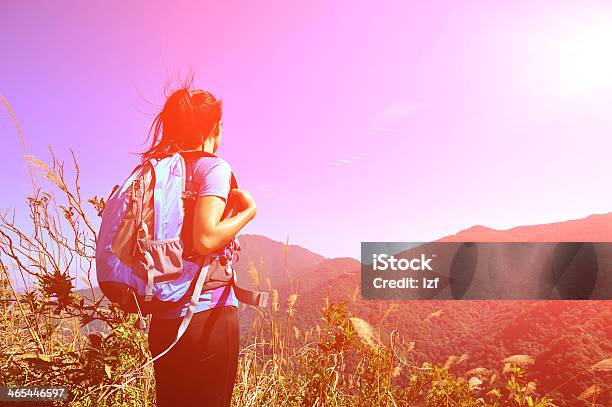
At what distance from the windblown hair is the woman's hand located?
26cm

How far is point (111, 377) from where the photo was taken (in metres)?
2.75

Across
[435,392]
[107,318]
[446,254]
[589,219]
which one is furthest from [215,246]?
[589,219]

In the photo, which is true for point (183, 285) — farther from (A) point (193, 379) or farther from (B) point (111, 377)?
(B) point (111, 377)

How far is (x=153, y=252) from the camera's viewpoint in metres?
1.53

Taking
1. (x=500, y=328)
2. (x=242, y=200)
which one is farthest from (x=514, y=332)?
(x=242, y=200)

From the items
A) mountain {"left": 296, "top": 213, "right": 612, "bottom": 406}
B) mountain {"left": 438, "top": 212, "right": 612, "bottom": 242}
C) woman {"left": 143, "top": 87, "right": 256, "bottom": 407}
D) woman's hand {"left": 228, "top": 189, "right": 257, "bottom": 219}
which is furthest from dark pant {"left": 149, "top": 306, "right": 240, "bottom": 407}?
mountain {"left": 438, "top": 212, "right": 612, "bottom": 242}

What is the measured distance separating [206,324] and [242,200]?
0.46 m

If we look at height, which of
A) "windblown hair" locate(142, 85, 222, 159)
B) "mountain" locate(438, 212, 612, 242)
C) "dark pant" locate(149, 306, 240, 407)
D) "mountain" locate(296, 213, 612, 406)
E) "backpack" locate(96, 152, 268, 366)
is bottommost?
"mountain" locate(296, 213, 612, 406)

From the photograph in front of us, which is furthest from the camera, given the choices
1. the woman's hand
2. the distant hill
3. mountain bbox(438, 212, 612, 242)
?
mountain bbox(438, 212, 612, 242)

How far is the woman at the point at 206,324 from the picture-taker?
1503mm

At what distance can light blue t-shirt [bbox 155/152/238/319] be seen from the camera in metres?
1.50

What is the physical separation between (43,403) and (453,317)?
328 inches

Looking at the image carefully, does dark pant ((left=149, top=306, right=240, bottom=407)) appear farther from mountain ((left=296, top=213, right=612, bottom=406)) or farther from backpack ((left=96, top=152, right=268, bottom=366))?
mountain ((left=296, top=213, right=612, bottom=406))

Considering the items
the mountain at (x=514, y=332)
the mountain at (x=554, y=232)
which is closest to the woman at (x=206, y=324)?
the mountain at (x=514, y=332)
